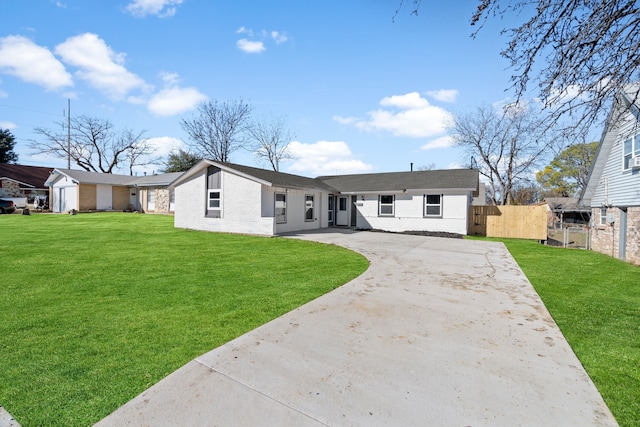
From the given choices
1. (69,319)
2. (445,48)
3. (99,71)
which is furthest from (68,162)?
(445,48)

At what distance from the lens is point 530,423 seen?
7.46 feet

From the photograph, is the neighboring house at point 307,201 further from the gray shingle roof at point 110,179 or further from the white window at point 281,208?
the gray shingle roof at point 110,179

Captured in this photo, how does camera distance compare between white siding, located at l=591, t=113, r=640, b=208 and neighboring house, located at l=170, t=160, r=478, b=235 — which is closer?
white siding, located at l=591, t=113, r=640, b=208

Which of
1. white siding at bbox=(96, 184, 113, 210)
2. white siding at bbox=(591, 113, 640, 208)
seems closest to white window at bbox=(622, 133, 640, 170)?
white siding at bbox=(591, 113, 640, 208)

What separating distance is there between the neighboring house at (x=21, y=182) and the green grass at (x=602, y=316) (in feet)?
142

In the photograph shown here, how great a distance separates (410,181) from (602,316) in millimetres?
14687

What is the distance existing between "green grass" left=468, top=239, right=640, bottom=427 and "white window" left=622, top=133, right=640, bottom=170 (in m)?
3.71

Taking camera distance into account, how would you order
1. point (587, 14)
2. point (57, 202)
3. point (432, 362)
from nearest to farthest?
point (432, 362), point (587, 14), point (57, 202)

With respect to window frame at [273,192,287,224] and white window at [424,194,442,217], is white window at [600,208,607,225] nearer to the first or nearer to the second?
white window at [424,194,442,217]

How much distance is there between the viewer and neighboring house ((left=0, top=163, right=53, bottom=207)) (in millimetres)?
32625

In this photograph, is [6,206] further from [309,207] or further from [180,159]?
[309,207]

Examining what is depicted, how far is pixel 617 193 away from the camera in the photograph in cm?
1134

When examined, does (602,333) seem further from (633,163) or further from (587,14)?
(633,163)

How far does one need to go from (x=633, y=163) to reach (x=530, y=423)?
12.3m
